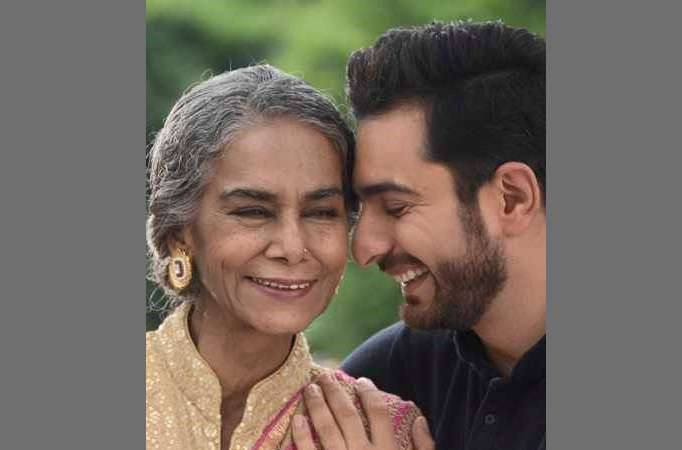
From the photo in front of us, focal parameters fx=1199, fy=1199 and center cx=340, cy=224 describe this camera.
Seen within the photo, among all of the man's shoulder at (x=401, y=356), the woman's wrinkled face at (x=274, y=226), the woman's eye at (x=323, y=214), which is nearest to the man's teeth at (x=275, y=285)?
the woman's wrinkled face at (x=274, y=226)

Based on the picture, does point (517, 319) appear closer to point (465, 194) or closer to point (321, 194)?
point (465, 194)

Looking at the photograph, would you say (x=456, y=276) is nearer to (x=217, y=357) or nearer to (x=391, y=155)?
(x=391, y=155)

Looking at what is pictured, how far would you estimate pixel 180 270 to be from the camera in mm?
3193

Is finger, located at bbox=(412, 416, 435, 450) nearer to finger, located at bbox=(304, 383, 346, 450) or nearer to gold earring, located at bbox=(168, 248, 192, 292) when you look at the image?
finger, located at bbox=(304, 383, 346, 450)

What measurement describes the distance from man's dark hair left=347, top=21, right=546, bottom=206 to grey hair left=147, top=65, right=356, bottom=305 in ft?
0.74

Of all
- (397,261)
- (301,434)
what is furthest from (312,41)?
(301,434)

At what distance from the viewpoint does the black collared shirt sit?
10.7ft

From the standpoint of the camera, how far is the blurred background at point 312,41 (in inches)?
323

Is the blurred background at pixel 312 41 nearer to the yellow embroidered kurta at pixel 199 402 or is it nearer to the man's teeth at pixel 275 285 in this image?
the yellow embroidered kurta at pixel 199 402

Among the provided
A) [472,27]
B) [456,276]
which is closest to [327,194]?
[456,276]

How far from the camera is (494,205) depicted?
3273mm

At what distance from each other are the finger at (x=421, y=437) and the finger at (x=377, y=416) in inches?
3.3

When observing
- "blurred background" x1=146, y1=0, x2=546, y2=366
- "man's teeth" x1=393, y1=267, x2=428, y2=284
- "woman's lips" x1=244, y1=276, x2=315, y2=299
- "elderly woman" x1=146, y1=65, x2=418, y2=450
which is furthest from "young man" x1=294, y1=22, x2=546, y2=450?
"blurred background" x1=146, y1=0, x2=546, y2=366

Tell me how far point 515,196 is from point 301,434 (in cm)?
87
